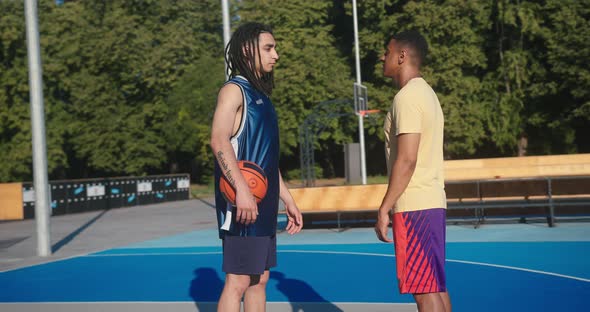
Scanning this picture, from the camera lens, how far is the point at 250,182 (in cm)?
439

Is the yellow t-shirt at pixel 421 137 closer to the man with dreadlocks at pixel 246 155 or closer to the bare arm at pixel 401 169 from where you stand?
the bare arm at pixel 401 169

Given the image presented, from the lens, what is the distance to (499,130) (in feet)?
144

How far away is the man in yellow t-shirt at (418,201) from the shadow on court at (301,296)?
281 centimetres

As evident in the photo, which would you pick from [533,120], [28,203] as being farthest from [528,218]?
[533,120]

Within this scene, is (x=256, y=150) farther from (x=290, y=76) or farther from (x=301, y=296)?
(x=290, y=76)

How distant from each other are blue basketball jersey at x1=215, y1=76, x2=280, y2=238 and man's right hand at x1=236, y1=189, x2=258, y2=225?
0.57 ft

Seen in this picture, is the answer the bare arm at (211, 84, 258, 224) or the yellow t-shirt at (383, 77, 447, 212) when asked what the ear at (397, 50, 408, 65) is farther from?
the bare arm at (211, 84, 258, 224)

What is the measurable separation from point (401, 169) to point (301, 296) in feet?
13.2

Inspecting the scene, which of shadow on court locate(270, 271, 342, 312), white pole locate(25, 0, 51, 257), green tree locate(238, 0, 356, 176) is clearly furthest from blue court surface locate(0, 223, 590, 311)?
green tree locate(238, 0, 356, 176)

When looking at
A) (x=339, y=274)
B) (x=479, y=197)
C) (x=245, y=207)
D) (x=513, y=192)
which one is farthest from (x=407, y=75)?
(x=513, y=192)

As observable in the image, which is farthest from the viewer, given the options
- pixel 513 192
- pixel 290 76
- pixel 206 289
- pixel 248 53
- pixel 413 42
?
pixel 290 76

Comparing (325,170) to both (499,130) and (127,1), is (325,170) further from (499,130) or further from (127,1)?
(127,1)

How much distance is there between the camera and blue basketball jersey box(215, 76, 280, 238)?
175 inches

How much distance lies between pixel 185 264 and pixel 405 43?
7628 millimetres
